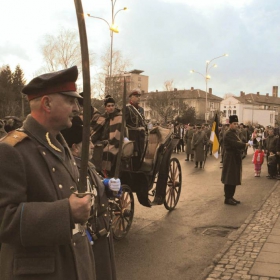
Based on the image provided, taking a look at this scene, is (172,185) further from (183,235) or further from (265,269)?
(265,269)

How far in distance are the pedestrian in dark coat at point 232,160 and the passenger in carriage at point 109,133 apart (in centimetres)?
368

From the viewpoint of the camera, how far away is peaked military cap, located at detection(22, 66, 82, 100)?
77.4 inches

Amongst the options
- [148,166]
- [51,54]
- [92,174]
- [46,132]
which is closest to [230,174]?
[148,166]

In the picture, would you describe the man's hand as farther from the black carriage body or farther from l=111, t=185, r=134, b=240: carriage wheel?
the black carriage body

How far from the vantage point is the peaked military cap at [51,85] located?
1967 mm

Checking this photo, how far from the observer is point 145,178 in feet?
21.5

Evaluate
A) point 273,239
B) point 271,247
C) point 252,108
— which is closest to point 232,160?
point 273,239

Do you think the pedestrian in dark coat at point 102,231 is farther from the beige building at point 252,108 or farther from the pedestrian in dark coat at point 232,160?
the beige building at point 252,108

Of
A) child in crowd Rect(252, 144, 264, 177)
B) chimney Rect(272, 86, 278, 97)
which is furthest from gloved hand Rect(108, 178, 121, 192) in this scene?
chimney Rect(272, 86, 278, 97)

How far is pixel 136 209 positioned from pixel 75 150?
15.9 feet

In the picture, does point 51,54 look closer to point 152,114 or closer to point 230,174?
point 230,174

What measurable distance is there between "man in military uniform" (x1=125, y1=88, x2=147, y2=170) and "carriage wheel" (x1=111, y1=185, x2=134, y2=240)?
2.23ft

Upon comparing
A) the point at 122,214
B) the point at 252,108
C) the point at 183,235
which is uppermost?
the point at 252,108

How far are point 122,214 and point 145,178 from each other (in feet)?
3.22
